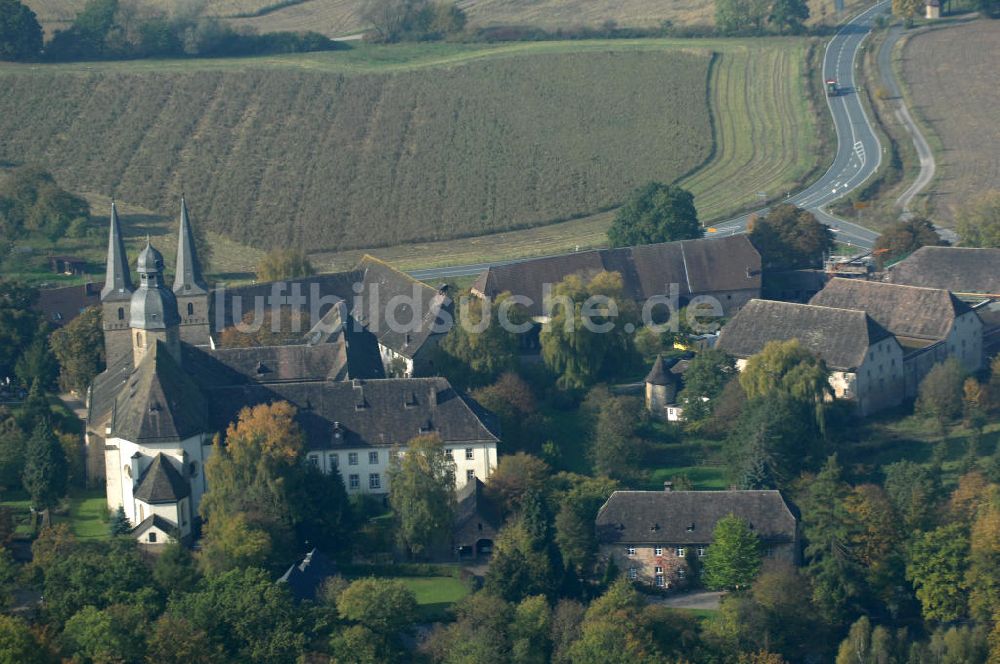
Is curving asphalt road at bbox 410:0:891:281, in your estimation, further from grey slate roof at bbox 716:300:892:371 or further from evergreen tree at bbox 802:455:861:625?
evergreen tree at bbox 802:455:861:625

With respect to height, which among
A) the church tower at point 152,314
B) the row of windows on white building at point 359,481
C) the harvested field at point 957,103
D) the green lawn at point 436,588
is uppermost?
the harvested field at point 957,103

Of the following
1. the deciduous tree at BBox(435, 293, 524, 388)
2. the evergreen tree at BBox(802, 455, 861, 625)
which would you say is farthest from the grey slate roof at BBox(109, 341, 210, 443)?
the evergreen tree at BBox(802, 455, 861, 625)

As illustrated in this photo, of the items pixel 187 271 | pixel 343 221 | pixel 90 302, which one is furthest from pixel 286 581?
pixel 343 221

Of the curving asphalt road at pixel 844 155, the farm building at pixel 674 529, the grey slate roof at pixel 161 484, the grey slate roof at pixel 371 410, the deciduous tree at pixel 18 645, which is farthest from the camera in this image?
the curving asphalt road at pixel 844 155

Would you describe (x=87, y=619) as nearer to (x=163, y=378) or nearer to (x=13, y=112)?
(x=163, y=378)

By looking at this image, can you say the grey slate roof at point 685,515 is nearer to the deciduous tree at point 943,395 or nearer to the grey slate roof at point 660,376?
the grey slate roof at point 660,376

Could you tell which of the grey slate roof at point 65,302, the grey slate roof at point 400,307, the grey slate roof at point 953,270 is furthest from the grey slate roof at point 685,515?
the grey slate roof at point 65,302
